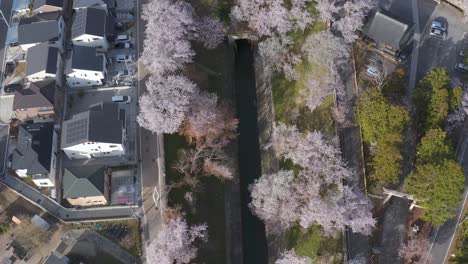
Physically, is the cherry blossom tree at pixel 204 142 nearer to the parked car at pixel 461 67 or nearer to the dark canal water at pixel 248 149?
the dark canal water at pixel 248 149

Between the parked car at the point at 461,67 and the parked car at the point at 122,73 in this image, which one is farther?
the parked car at the point at 461,67

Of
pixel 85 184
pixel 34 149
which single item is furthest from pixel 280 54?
pixel 34 149

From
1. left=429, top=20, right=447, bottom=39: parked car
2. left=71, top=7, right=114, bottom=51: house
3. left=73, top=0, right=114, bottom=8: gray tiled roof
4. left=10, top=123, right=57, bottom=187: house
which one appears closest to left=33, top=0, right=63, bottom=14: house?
left=73, top=0, right=114, bottom=8: gray tiled roof

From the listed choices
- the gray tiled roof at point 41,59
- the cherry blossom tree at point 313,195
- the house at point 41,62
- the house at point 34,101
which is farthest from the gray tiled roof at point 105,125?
the cherry blossom tree at point 313,195

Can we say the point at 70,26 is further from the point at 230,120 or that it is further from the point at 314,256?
the point at 314,256

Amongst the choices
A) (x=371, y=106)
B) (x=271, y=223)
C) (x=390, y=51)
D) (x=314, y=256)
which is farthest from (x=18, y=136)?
(x=390, y=51)
